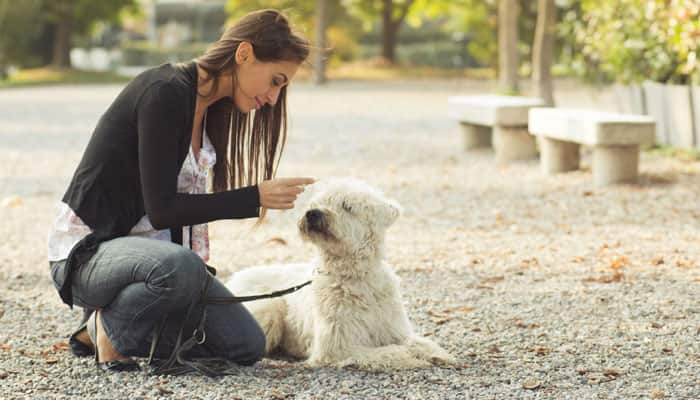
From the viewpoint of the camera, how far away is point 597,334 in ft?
16.5

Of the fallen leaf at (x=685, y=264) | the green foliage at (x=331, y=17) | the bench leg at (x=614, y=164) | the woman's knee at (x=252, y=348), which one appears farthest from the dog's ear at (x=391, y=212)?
the green foliage at (x=331, y=17)

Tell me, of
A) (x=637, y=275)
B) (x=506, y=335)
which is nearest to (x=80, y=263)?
(x=506, y=335)

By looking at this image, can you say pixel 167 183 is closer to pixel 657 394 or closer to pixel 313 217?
pixel 313 217

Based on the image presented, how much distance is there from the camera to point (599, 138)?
31.7 ft

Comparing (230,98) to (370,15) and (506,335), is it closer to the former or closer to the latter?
(506,335)

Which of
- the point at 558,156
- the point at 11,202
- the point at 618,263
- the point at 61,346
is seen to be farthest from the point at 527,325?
the point at 11,202

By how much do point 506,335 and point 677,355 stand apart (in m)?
0.86

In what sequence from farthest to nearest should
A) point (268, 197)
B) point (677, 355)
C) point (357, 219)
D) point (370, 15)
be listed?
point (370, 15) → point (677, 355) → point (357, 219) → point (268, 197)

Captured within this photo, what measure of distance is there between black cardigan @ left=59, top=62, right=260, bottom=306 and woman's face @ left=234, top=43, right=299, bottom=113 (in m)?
0.20

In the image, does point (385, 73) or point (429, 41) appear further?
point (429, 41)

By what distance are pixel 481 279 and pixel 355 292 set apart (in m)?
2.15

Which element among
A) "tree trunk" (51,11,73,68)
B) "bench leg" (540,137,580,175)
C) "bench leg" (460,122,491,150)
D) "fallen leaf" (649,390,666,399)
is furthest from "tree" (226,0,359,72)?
"fallen leaf" (649,390,666,399)

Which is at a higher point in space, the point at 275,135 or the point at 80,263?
the point at 275,135

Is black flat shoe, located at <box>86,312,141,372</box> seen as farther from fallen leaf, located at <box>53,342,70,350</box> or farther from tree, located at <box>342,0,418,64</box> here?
tree, located at <box>342,0,418,64</box>
